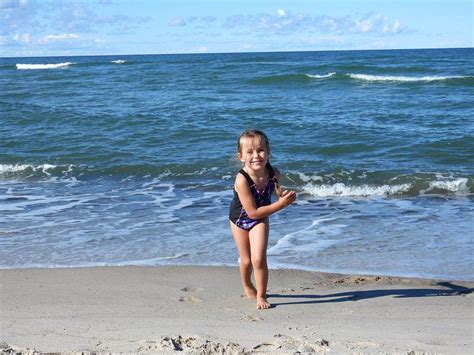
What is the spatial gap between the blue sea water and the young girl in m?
1.08

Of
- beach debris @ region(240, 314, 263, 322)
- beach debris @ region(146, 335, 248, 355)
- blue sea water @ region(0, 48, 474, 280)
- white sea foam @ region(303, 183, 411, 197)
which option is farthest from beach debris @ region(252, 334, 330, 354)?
white sea foam @ region(303, 183, 411, 197)

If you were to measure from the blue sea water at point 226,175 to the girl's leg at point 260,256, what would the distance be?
3.69 ft

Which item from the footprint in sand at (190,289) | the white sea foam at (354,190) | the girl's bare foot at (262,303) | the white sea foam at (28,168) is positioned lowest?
the white sea foam at (354,190)

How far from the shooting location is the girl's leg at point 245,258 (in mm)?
5160

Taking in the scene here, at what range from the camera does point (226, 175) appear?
442 inches

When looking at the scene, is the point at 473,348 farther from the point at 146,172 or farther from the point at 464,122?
the point at 464,122

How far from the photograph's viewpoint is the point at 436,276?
587 centimetres

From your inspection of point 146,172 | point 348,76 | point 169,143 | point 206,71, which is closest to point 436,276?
point 146,172

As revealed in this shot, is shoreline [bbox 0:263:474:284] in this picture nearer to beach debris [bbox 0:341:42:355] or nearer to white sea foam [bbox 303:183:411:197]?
beach debris [bbox 0:341:42:355]

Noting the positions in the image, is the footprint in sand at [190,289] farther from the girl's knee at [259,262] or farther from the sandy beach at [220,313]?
the girl's knee at [259,262]

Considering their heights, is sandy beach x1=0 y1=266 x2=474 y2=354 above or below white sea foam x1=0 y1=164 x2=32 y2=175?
above

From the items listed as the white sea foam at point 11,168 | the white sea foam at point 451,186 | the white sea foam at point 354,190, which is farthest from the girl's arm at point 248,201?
the white sea foam at point 11,168

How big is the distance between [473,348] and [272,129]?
1176 centimetres

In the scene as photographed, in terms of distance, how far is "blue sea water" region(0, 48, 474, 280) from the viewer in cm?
671
